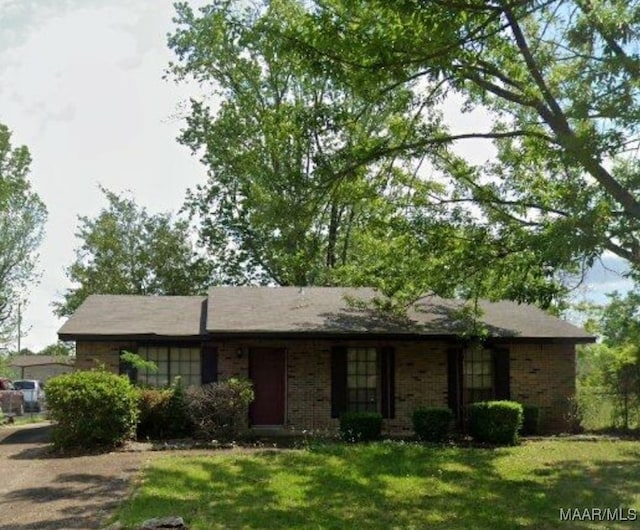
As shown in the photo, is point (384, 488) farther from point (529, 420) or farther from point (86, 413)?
point (529, 420)

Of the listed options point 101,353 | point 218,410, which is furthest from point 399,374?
point 101,353

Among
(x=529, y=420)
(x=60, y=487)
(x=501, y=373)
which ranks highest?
(x=501, y=373)

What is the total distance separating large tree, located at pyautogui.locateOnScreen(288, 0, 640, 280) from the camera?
8.02m

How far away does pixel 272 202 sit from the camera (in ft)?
43.5

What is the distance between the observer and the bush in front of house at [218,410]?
1681 centimetres

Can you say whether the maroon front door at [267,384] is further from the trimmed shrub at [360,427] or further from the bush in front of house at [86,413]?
the bush in front of house at [86,413]

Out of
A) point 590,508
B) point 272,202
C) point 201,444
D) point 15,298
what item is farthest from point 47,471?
point 15,298

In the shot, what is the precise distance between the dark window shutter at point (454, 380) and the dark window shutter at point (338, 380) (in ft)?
9.44

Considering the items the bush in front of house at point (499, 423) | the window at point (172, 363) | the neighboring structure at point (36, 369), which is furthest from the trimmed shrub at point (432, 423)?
the neighboring structure at point (36, 369)

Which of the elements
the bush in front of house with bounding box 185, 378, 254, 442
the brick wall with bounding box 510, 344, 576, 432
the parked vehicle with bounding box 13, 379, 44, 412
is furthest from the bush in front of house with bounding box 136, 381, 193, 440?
the parked vehicle with bounding box 13, 379, 44, 412

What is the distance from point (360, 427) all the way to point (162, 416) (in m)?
4.57

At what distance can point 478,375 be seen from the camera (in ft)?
68.4

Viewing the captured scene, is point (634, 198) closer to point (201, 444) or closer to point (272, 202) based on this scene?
point (272, 202)

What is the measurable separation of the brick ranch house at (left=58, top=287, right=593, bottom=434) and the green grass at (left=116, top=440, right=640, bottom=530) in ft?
14.6
